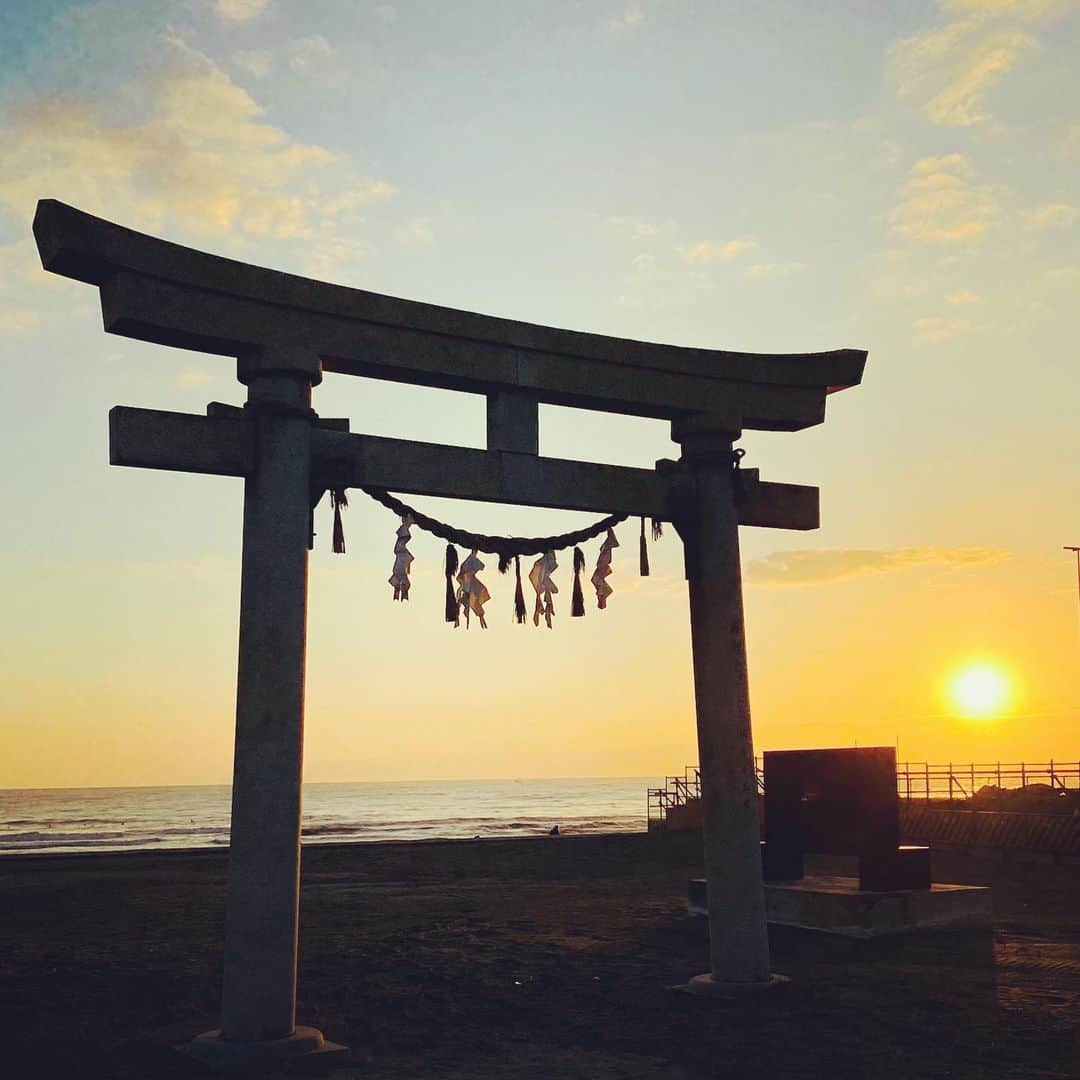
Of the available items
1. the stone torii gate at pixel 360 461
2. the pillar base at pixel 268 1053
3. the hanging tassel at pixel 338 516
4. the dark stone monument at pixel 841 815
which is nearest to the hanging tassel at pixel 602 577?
the stone torii gate at pixel 360 461

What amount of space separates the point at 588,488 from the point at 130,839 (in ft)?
198

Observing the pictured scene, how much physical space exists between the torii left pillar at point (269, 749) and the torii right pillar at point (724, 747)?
3.72 meters

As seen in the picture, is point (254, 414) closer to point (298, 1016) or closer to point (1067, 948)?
point (298, 1016)

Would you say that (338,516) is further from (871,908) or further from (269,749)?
(871,908)

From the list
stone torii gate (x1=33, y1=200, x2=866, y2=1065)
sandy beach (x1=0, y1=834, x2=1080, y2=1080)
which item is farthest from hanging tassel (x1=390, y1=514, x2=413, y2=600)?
sandy beach (x1=0, y1=834, x2=1080, y2=1080)

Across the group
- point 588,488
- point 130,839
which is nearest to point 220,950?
point 588,488

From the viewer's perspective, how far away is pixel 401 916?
1739 cm

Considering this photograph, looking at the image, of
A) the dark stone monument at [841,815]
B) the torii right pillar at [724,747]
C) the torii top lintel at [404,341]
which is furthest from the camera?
the dark stone monument at [841,815]

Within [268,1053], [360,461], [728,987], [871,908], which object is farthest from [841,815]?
[268,1053]

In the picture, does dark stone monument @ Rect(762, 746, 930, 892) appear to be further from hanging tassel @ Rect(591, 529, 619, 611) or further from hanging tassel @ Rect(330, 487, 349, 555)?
hanging tassel @ Rect(330, 487, 349, 555)

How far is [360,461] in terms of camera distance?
9.09 meters

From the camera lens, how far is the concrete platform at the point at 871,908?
14062 mm

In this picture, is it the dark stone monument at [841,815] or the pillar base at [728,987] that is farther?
the dark stone monument at [841,815]

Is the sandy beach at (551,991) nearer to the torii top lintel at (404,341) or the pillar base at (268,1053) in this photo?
the pillar base at (268,1053)
